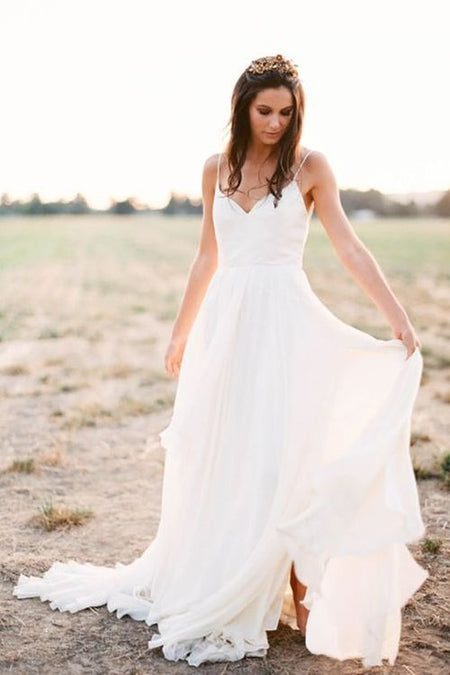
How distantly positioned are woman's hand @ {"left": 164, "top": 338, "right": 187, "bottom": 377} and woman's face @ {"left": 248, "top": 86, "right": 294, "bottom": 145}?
1090 millimetres

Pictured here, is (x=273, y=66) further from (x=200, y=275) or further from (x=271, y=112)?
(x=200, y=275)

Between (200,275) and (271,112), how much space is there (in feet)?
2.85

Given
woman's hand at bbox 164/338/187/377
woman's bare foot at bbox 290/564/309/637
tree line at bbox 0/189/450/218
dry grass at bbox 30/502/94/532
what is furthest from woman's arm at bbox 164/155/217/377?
tree line at bbox 0/189/450/218

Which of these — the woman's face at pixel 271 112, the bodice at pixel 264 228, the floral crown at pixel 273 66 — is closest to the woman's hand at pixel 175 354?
the bodice at pixel 264 228

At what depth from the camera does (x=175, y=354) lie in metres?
4.20

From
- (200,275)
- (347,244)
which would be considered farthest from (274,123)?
(200,275)

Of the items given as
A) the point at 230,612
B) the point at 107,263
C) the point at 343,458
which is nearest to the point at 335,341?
the point at 343,458

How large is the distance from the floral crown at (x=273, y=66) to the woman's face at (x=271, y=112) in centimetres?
9

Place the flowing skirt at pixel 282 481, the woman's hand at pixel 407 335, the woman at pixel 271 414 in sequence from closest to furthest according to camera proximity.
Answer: the flowing skirt at pixel 282 481 → the woman at pixel 271 414 → the woman's hand at pixel 407 335

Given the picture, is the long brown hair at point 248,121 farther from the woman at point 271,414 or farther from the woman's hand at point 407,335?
the woman's hand at point 407,335

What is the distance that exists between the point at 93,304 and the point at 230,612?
1424 centimetres

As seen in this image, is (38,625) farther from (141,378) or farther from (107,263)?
(107,263)

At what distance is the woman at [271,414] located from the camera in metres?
3.27

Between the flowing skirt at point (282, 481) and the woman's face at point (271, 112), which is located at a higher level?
the woman's face at point (271, 112)
